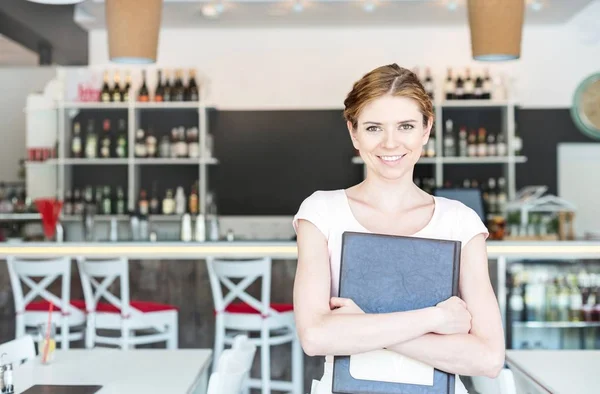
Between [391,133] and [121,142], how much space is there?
16.7 ft

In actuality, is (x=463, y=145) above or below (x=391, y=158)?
above

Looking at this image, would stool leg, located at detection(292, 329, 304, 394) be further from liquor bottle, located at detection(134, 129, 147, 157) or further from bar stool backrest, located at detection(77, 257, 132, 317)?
liquor bottle, located at detection(134, 129, 147, 157)

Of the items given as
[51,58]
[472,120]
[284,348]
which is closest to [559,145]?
[472,120]

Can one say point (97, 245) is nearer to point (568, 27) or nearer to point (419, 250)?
point (419, 250)

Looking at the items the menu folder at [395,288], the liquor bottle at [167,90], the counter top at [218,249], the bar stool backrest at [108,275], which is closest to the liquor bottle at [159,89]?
the liquor bottle at [167,90]

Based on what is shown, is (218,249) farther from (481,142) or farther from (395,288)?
(395,288)

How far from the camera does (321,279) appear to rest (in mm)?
1230

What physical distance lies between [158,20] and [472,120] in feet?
10.9

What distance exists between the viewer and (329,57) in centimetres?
626

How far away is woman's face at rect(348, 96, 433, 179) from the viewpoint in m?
1.22

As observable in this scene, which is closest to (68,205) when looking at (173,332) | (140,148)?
(140,148)

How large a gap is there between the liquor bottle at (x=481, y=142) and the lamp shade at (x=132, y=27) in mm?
3103

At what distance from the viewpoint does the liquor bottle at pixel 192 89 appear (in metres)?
6.00

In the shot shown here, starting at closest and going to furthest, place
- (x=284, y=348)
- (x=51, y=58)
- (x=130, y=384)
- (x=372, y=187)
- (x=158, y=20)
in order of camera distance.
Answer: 1. (x=372, y=187)
2. (x=130, y=384)
3. (x=158, y=20)
4. (x=284, y=348)
5. (x=51, y=58)
